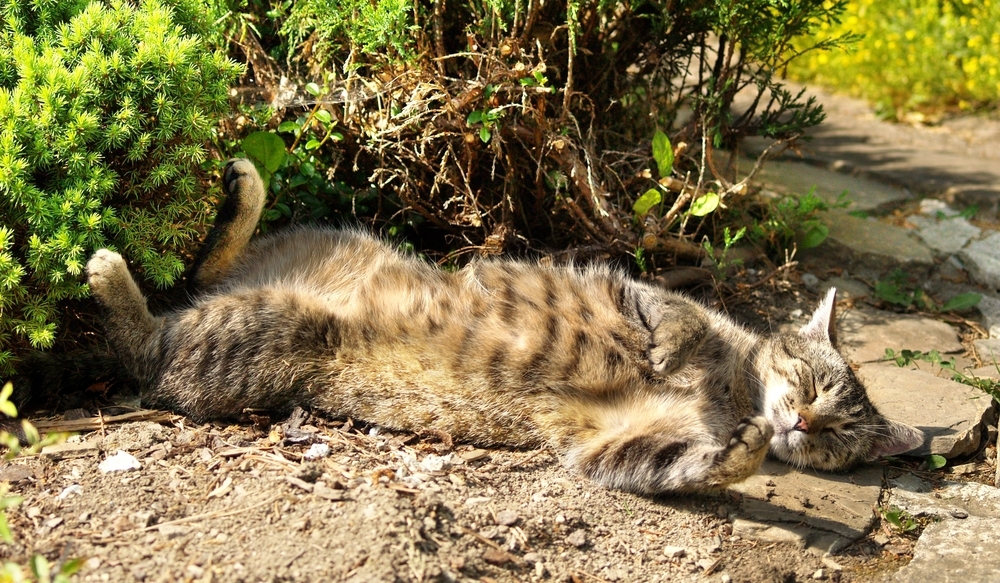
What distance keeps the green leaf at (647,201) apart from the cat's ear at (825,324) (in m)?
0.94

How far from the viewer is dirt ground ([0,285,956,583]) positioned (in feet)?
7.75

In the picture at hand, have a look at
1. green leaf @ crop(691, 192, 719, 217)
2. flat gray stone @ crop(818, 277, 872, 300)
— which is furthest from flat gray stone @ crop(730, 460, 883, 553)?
flat gray stone @ crop(818, 277, 872, 300)

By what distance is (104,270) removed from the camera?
9.97 ft

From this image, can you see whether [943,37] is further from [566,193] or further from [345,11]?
[345,11]

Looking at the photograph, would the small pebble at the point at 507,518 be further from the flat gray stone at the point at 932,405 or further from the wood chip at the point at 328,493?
the flat gray stone at the point at 932,405

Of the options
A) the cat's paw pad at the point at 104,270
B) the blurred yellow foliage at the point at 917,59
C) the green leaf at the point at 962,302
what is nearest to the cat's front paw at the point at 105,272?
the cat's paw pad at the point at 104,270

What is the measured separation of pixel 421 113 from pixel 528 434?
1.58 metres

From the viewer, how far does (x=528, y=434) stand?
3312mm

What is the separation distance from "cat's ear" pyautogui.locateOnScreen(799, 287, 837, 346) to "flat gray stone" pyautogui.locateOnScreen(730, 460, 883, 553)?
0.62 meters

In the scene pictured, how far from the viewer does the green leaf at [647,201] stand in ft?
13.2

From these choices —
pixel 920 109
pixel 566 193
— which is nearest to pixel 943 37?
pixel 920 109

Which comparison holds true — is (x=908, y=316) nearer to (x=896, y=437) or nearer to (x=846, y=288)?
(x=846, y=288)

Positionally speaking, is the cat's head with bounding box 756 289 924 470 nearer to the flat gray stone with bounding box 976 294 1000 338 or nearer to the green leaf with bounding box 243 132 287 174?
the flat gray stone with bounding box 976 294 1000 338

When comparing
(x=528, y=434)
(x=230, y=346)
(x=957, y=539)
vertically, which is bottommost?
(x=957, y=539)
